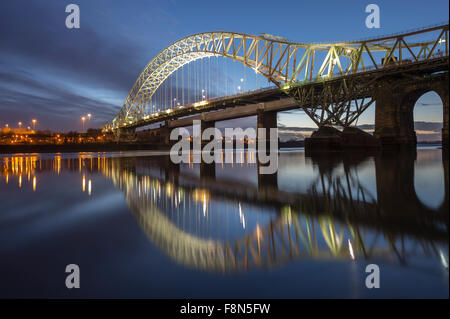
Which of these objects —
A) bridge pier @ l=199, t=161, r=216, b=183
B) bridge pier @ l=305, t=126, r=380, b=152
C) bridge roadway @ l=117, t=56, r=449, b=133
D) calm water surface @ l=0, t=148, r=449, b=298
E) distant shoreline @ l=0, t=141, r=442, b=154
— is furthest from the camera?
distant shoreline @ l=0, t=141, r=442, b=154

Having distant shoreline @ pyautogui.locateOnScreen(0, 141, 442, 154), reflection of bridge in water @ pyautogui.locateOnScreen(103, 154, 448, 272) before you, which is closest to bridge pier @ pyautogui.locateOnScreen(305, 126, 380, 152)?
reflection of bridge in water @ pyautogui.locateOnScreen(103, 154, 448, 272)

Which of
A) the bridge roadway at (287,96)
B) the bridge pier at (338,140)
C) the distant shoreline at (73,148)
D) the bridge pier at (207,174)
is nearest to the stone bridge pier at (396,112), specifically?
the bridge roadway at (287,96)

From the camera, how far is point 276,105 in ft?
140

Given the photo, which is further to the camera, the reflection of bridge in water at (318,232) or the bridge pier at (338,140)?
the bridge pier at (338,140)

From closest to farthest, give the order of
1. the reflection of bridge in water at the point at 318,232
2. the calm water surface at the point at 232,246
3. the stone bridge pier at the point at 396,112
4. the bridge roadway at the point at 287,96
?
the calm water surface at the point at 232,246, the reflection of bridge in water at the point at 318,232, the bridge roadway at the point at 287,96, the stone bridge pier at the point at 396,112

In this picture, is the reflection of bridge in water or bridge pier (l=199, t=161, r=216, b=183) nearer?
the reflection of bridge in water

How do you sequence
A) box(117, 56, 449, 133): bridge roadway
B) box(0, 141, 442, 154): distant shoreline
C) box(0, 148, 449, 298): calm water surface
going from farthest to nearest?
box(0, 141, 442, 154): distant shoreline < box(117, 56, 449, 133): bridge roadway < box(0, 148, 449, 298): calm water surface

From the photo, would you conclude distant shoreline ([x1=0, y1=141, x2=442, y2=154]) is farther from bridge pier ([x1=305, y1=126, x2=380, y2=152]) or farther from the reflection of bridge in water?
the reflection of bridge in water

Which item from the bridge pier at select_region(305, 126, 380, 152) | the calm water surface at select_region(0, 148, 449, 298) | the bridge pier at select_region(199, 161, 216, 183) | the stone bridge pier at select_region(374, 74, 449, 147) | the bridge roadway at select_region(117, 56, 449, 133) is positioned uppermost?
the bridge roadway at select_region(117, 56, 449, 133)

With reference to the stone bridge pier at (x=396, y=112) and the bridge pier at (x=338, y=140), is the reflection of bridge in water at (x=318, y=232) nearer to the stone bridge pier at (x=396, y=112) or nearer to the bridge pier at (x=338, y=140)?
the bridge pier at (x=338, y=140)

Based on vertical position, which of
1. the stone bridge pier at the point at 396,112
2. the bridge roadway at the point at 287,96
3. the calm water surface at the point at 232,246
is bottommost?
the calm water surface at the point at 232,246

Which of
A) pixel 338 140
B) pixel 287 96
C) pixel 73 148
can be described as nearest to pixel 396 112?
A: pixel 338 140

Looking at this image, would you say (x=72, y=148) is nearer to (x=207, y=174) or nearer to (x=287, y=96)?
(x=287, y=96)
